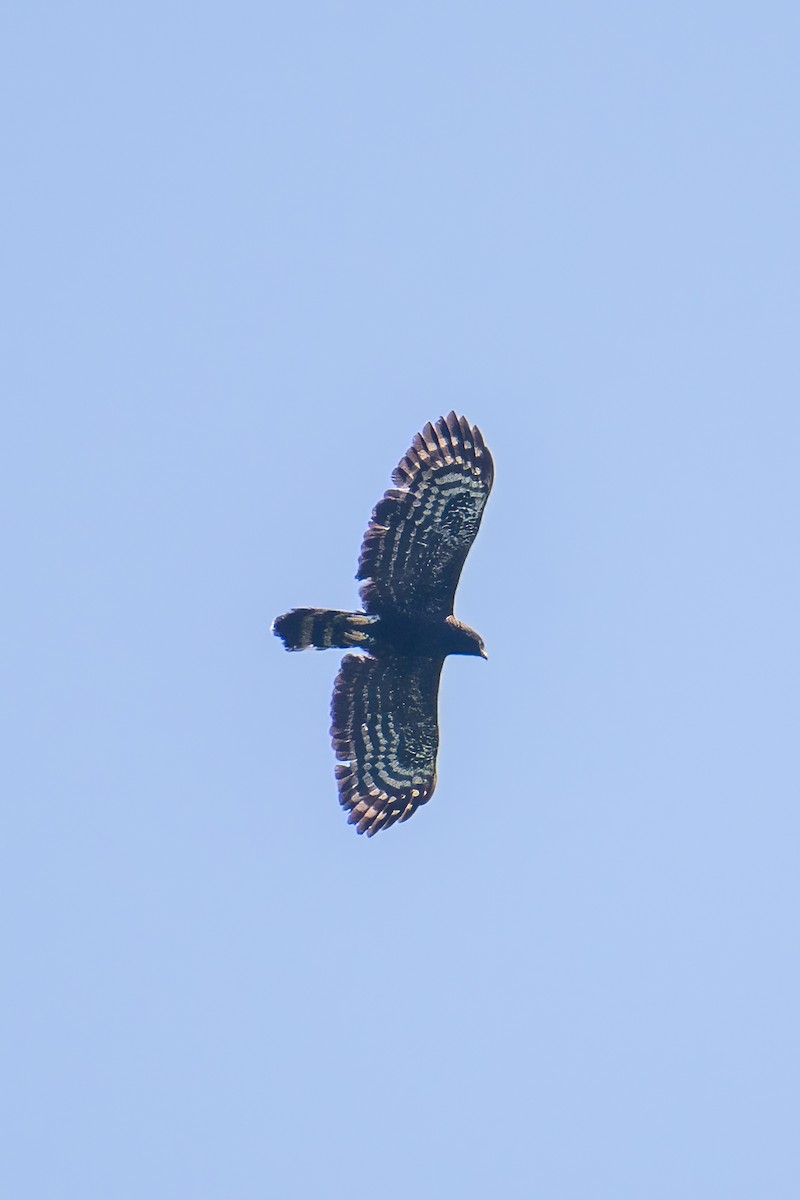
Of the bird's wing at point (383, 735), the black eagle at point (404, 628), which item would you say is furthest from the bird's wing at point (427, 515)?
the bird's wing at point (383, 735)

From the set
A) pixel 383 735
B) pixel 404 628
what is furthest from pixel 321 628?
pixel 383 735

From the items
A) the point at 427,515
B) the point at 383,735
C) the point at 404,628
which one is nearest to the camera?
the point at 427,515

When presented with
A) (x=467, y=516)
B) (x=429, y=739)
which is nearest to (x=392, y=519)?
(x=467, y=516)

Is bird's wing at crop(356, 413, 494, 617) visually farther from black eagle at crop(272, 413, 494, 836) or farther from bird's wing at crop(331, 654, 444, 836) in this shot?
bird's wing at crop(331, 654, 444, 836)

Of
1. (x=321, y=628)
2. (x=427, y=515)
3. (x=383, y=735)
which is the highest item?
(x=427, y=515)

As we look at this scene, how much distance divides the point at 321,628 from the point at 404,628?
2.88 feet

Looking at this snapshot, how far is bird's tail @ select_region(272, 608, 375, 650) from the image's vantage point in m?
24.8

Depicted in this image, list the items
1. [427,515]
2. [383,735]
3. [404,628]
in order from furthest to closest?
[383,735], [404,628], [427,515]

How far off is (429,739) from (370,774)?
28.0 inches

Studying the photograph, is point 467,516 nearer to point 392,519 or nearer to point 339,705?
point 392,519

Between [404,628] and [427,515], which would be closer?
[427,515]

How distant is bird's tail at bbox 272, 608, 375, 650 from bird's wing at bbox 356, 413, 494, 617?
21cm

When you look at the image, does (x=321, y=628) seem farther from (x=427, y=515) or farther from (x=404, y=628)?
(x=427, y=515)

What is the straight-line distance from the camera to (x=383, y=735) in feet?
84.1
